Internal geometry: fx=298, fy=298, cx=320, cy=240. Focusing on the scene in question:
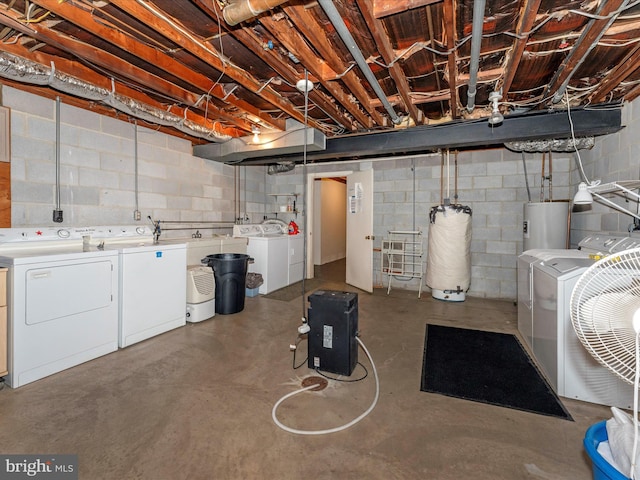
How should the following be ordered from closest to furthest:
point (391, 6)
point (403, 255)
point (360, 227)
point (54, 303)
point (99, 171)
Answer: point (391, 6), point (54, 303), point (99, 171), point (360, 227), point (403, 255)

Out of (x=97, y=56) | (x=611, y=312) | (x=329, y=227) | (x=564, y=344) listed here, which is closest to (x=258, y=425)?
(x=611, y=312)

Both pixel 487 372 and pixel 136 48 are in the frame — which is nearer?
pixel 136 48

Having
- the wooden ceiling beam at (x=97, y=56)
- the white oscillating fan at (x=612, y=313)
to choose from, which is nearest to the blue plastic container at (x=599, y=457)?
the white oscillating fan at (x=612, y=313)

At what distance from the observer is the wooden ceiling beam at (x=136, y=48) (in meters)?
1.69

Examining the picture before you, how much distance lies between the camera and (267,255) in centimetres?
455

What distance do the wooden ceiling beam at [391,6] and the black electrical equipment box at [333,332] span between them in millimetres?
1773

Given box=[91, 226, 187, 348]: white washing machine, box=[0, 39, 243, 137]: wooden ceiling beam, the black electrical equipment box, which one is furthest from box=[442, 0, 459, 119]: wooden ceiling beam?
box=[91, 226, 187, 348]: white washing machine

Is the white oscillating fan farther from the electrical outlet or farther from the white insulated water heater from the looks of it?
the electrical outlet

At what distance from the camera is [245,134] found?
4352 millimetres

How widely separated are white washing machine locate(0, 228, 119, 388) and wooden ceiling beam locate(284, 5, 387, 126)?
7.38ft

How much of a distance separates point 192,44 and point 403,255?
3903 millimetres

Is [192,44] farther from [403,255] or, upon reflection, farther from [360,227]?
[403,255]

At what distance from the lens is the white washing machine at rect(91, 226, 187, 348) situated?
2596 millimetres

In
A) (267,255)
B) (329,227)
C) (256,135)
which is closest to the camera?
(256,135)
